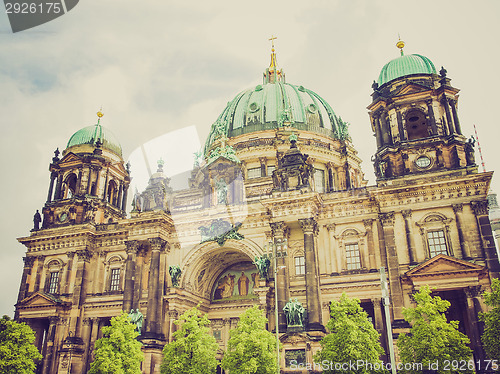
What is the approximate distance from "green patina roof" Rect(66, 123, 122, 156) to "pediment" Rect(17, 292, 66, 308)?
52.0 ft

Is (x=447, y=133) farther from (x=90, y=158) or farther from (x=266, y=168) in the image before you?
(x=90, y=158)

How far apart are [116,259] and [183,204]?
25.7 feet

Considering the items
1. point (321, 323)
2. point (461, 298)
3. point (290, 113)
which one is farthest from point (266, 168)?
point (461, 298)

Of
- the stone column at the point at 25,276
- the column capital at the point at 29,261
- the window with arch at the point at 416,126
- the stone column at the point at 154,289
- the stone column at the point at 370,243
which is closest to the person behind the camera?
the stone column at the point at 370,243

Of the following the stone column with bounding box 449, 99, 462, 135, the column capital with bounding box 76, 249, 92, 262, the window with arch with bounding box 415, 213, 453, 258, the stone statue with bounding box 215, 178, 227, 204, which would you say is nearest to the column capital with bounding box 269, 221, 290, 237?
the stone statue with bounding box 215, 178, 227, 204

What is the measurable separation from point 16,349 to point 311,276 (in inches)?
879

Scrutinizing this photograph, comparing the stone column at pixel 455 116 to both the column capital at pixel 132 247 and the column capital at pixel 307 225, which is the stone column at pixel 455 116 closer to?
the column capital at pixel 307 225

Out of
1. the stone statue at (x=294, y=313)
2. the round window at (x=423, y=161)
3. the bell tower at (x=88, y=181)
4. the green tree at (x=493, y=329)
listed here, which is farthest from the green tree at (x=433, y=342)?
the bell tower at (x=88, y=181)

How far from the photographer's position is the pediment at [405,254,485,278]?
30.6m

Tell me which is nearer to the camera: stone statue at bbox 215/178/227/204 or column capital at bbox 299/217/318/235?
column capital at bbox 299/217/318/235

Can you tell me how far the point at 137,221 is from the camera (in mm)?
39469

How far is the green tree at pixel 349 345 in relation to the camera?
2626cm

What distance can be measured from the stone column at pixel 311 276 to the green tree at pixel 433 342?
256 inches

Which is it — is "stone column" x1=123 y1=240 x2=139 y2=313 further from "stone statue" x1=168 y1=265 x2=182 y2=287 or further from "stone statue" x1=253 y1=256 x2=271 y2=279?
"stone statue" x1=253 y1=256 x2=271 y2=279
